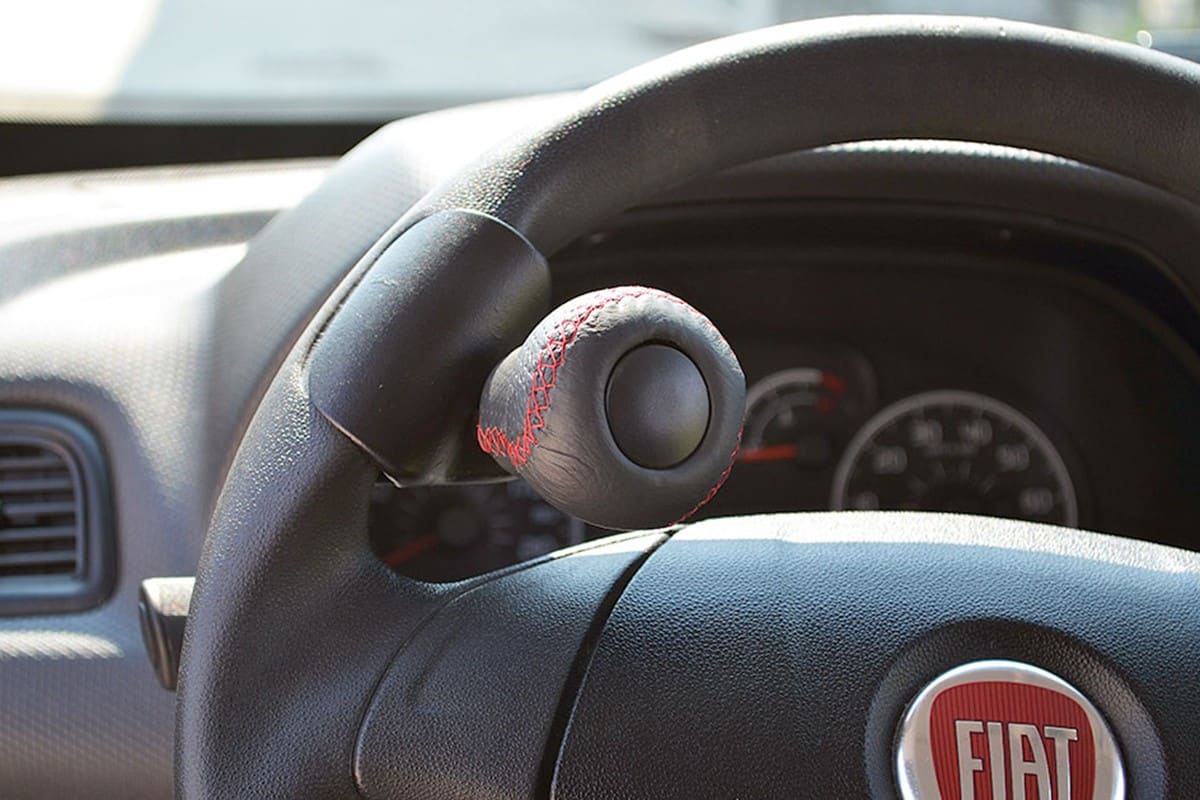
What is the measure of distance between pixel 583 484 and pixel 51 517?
80 centimetres

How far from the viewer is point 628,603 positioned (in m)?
0.81

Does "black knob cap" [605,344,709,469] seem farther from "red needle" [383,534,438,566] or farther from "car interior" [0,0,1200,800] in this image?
"red needle" [383,534,438,566]

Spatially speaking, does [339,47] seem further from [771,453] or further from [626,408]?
[626,408]

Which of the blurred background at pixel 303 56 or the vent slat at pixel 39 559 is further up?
the blurred background at pixel 303 56

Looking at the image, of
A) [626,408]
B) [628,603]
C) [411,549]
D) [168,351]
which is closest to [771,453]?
[411,549]

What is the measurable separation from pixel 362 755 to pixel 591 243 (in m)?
0.77

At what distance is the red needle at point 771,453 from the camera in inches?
66.2

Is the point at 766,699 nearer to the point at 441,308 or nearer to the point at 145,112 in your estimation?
the point at 441,308

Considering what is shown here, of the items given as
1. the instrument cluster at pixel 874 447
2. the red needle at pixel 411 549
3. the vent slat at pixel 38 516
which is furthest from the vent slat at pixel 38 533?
the instrument cluster at pixel 874 447

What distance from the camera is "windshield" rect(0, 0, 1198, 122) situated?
191cm

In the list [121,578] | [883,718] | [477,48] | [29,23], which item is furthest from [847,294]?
[29,23]

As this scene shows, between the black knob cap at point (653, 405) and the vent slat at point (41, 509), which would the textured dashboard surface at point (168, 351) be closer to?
the vent slat at point (41, 509)

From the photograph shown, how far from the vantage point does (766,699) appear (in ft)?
2.53

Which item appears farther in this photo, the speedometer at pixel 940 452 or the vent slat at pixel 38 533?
the speedometer at pixel 940 452
